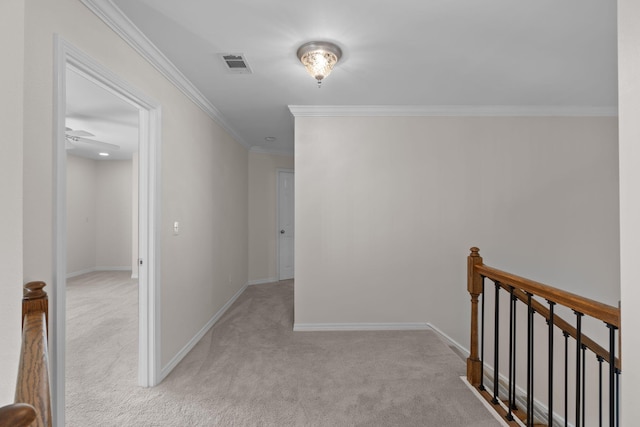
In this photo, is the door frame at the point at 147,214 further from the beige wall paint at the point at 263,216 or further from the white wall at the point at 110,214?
the white wall at the point at 110,214

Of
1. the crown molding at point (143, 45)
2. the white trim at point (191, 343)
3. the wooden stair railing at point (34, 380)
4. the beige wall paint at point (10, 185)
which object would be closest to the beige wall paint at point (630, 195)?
the wooden stair railing at point (34, 380)

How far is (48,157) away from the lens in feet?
4.49

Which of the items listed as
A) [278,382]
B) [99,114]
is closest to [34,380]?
[278,382]

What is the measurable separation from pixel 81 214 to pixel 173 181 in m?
5.42

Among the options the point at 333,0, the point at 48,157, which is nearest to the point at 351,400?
the point at 48,157

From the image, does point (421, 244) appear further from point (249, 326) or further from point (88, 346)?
point (88, 346)

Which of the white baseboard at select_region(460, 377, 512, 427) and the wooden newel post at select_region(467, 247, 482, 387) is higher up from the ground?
the wooden newel post at select_region(467, 247, 482, 387)

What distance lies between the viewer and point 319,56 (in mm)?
2131

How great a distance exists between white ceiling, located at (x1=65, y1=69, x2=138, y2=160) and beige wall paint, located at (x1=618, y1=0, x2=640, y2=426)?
2785 millimetres

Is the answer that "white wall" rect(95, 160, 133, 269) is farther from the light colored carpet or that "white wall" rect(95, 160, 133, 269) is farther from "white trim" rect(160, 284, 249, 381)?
"white trim" rect(160, 284, 249, 381)

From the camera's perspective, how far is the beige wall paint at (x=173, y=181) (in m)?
1.31

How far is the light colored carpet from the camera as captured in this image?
6.26ft

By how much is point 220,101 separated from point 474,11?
7.76ft

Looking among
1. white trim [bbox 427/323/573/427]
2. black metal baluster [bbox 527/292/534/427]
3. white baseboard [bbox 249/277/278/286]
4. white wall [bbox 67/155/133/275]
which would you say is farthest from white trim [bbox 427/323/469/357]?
white wall [bbox 67/155/133/275]
